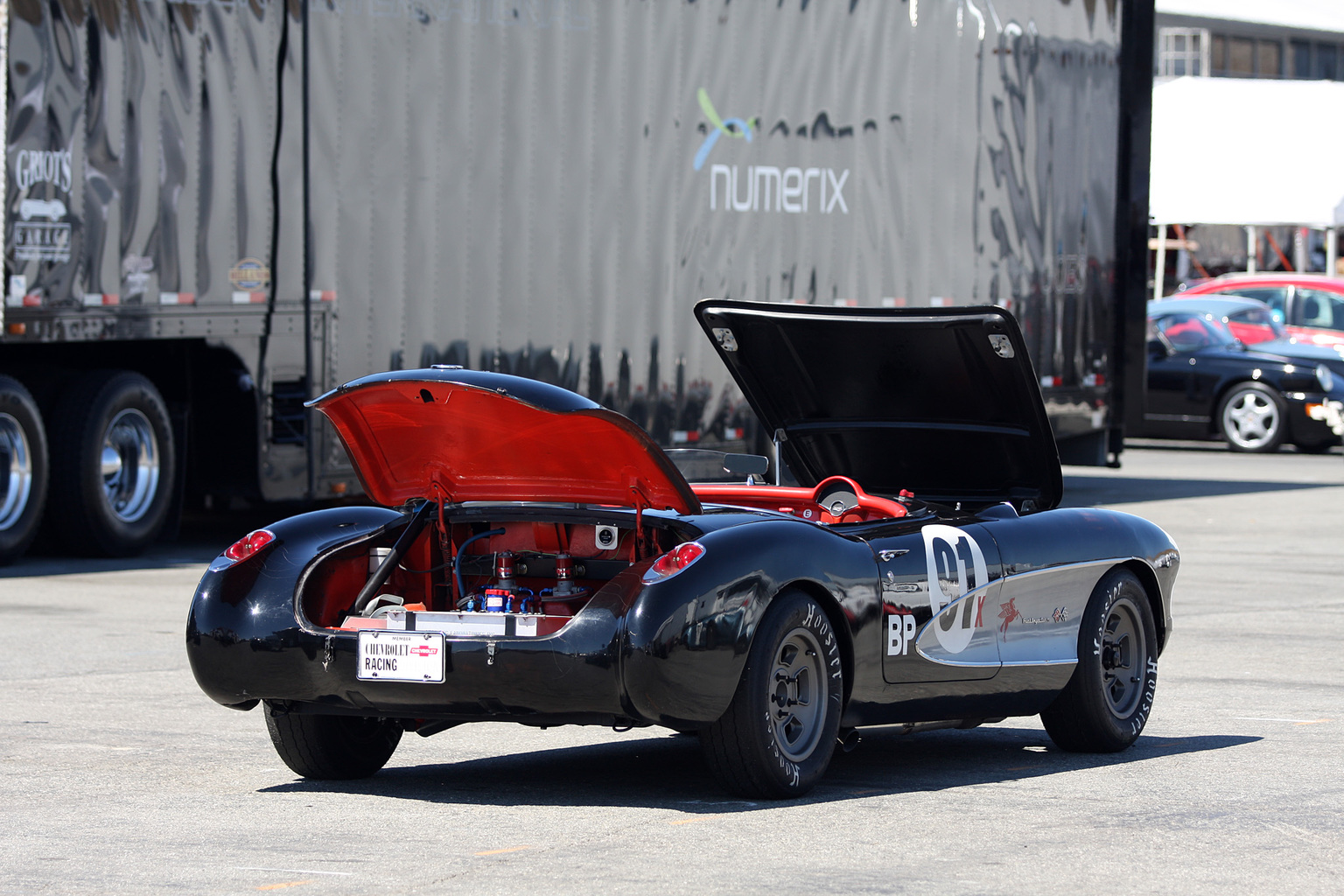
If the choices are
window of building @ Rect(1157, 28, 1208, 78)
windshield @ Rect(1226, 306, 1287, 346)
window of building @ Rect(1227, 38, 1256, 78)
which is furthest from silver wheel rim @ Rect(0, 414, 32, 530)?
window of building @ Rect(1227, 38, 1256, 78)

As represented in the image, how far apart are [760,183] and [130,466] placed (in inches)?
221

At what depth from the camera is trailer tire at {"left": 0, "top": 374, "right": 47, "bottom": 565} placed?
13516 millimetres

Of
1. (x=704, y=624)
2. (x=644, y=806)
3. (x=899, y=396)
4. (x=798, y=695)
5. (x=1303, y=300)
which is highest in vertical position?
(x=1303, y=300)

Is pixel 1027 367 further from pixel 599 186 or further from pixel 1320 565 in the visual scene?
pixel 599 186

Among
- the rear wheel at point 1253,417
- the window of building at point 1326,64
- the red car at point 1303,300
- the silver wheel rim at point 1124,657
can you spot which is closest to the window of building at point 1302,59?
the window of building at point 1326,64

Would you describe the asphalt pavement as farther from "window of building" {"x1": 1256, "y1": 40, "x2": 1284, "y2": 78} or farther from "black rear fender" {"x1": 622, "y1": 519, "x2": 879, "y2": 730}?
"window of building" {"x1": 1256, "y1": 40, "x2": 1284, "y2": 78}

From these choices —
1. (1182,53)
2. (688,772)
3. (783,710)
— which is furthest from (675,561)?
(1182,53)

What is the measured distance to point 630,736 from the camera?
786 cm

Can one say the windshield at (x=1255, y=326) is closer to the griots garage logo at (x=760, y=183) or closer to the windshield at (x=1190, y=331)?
the windshield at (x=1190, y=331)

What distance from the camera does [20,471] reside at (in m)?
13.6

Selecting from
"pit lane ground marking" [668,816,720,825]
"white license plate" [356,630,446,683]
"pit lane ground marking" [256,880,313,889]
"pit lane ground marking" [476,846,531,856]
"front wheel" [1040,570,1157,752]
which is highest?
"white license plate" [356,630,446,683]

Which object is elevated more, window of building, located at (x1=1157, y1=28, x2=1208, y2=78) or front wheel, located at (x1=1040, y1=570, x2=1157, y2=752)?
window of building, located at (x1=1157, y1=28, x2=1208, y2=78)

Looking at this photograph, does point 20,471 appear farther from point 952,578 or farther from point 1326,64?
point 1326,64

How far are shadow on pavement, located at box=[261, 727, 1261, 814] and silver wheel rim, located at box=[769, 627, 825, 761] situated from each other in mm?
169
